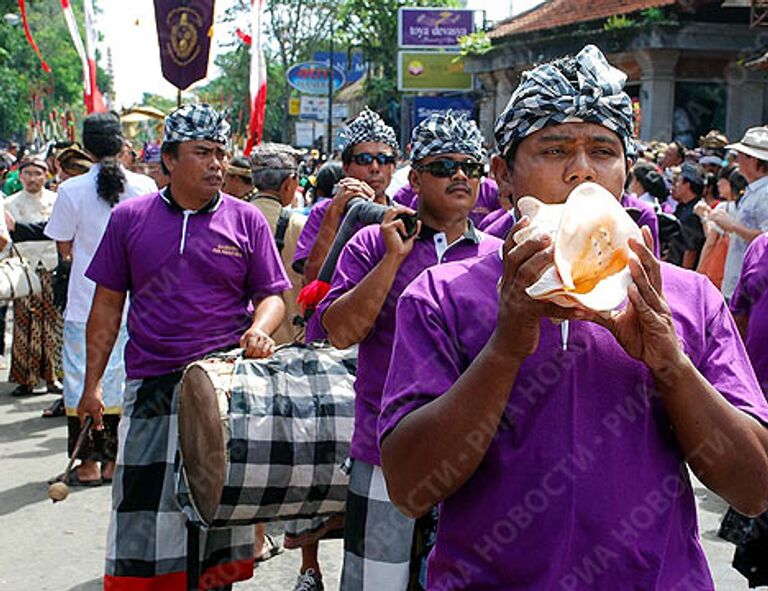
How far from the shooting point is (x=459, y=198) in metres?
4.00

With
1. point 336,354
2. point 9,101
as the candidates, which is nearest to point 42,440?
point 336,354

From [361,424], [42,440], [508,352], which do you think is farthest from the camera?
[42,440]

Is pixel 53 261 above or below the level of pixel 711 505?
above

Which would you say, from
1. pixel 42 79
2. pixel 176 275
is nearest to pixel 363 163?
pixel 176 275

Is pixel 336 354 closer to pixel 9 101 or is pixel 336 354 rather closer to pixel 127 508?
pixel 127 508

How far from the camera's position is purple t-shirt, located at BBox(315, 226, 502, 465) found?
12.4ft

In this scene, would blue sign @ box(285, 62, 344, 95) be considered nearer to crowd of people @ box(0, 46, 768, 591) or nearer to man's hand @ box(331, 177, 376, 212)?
crowd of people @ box(0, 46, 768, 591)

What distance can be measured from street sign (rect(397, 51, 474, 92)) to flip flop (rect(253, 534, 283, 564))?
1376 inches

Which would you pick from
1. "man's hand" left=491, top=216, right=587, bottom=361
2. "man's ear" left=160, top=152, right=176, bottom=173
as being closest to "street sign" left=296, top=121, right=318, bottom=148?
"man's ear" left=160, top=152, right=176, bottom=173

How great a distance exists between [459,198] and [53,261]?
6871mm

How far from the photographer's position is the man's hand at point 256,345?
4.34m

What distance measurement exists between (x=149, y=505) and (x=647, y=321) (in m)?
3.19

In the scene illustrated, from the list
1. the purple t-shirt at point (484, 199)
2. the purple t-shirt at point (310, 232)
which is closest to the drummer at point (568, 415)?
the purple t-shirt at point (310, 232)

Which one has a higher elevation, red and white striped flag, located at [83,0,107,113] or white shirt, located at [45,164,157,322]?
red and white striped flag, located at [83,0,107,113]
